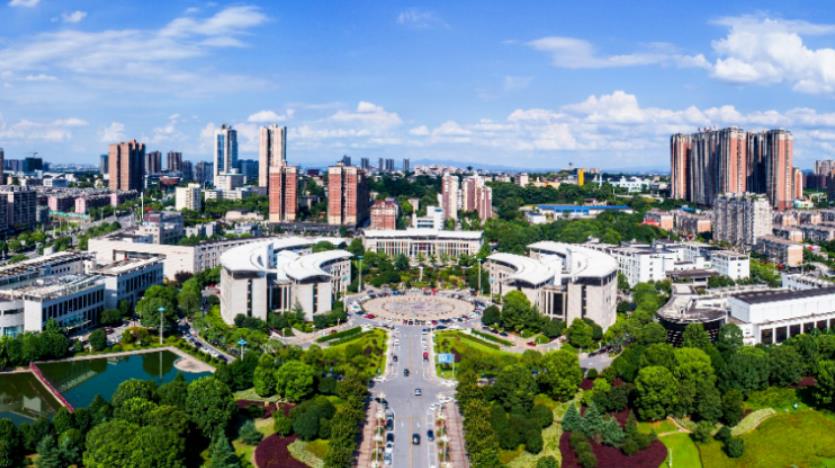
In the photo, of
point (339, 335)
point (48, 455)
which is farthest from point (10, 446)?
point (339, 335)

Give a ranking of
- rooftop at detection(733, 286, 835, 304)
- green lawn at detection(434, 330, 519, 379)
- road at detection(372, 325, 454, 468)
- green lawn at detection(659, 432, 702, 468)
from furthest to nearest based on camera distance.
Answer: rooftop at detection(733, 286, 835, 304) < green lawn at detection(434, 330, 519, 379) < green lawn at detection(659, 432, 702, 468) < road at detection(372, 325, 454, 468)

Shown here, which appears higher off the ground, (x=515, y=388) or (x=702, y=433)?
(x=515, y=388)

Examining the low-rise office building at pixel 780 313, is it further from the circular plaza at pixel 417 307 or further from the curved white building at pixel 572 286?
the circular plaza at pixel 417 307

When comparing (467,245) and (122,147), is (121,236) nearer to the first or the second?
(467,245)

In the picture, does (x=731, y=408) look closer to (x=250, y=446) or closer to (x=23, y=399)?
(x=250, y=446)

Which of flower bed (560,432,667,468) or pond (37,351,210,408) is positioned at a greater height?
pond (37,351,210,408)

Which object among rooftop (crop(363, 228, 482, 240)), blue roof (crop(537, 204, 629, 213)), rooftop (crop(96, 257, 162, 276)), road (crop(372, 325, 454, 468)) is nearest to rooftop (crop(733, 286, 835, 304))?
road (crop(372, 325, 454, 468))

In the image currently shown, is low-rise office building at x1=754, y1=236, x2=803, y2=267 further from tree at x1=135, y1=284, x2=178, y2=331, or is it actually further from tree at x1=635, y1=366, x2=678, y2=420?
tree at x1=135, y1=284, x2=178, y2=331
